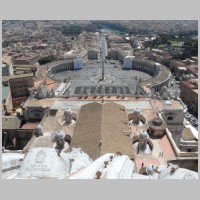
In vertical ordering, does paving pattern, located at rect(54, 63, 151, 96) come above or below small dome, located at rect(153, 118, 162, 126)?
above

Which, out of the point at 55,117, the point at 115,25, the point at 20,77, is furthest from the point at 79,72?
the point at 115,25

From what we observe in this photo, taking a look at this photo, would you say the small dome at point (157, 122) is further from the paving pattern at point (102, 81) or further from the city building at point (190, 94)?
the city building at point (190, 94)

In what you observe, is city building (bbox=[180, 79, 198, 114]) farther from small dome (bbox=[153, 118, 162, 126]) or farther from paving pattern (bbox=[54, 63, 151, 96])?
small dome (bbox=[153, 118, 162, 126])

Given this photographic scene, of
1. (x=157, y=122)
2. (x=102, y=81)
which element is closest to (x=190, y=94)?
(x=102, y=81)

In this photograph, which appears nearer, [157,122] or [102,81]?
[157,122]

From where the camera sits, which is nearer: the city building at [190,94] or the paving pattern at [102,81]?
the city building at [190,94]

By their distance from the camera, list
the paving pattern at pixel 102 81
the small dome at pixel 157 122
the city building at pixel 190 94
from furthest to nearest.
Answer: the paving pattern at pixel 102 81
the city building at pixel 190 94
the small dome at pixel 157 122

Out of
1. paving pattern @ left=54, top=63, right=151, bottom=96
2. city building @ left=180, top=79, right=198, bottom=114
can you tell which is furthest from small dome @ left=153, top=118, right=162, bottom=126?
city building @ left=180, top=79, right=198, bottom=114

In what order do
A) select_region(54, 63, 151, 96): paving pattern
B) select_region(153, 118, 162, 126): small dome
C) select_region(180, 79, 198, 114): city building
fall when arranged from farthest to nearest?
select_region(54, 63, 151, 96): paving pattern
select_region(180, 79, 198, 114): city building
select_region(153, 118, 162, 126): small dome

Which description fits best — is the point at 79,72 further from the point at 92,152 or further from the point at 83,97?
the point at 92,152

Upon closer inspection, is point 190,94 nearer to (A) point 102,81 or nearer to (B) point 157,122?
(A) point 102,81

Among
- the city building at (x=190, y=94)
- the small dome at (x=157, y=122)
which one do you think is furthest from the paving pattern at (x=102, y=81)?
the small dome at (x=157, y=122)
